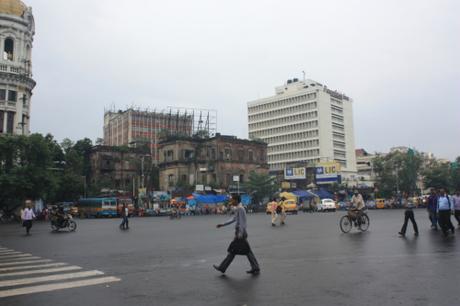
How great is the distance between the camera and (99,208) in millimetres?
51688

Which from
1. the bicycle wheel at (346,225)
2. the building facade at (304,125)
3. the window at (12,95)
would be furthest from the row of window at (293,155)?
the bicycle wheel at (346,225)

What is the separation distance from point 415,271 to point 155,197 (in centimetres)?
5460

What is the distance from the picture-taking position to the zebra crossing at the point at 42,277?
24.7 ft

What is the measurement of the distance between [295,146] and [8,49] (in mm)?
81197

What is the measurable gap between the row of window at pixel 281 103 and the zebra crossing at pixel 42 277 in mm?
110292

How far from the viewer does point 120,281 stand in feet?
26.5

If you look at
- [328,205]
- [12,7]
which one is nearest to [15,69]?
[12,7]

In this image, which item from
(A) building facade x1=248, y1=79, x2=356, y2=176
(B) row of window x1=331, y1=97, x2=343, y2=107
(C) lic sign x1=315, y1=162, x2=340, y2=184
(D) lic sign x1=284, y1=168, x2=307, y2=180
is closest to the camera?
(C) lic sign x1=315, y1=162, x2=340, y2=184

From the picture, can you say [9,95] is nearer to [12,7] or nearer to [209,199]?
[12,7]

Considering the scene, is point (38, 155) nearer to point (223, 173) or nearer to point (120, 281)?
point (223, 173)

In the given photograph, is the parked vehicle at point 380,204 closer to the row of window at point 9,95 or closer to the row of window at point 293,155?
the row of window at point 293,155

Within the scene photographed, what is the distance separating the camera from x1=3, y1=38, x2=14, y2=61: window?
184 feet

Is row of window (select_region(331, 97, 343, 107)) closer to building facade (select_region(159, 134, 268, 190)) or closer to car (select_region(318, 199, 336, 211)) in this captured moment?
Result: building facade (select_region(159, 134, 268, 190))

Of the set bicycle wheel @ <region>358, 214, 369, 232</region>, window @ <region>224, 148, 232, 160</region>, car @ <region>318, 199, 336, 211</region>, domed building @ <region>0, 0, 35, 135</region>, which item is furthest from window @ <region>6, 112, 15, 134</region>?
bicycle wheel @ <region>358, 214, 369, 232</region>
